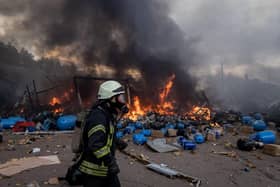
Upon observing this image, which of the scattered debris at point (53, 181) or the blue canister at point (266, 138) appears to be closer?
the scattered debris at point (53, 181)

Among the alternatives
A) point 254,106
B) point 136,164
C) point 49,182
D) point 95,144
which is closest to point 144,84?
point 254,106

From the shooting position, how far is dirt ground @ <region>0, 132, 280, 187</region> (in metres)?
5.19

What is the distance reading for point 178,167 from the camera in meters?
6.37

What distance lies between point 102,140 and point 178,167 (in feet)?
13.4

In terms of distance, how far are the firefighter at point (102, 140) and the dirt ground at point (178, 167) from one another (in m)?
2.12

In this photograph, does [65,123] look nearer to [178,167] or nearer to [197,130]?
[197,130]

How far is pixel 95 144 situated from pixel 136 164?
3.95 metres

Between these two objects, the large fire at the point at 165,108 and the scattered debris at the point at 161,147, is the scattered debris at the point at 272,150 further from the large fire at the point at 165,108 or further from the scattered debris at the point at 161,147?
the large fire at the point at 165,108

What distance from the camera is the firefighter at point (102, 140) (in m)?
2.73

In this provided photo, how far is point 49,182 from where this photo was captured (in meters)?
4.80

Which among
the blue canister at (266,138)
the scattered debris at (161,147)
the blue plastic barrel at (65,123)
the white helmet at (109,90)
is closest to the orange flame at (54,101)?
the blue plastic barrel at (65,123)

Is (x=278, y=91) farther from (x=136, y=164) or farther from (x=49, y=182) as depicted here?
(x=49, y=182)

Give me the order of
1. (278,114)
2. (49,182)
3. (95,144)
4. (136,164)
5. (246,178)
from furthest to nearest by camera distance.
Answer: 1. (278,114)
2. (136,164)
3. (246,178)
4. (49,182)
5. (95,144)

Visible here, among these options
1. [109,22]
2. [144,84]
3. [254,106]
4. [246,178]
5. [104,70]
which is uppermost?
[109,22]
